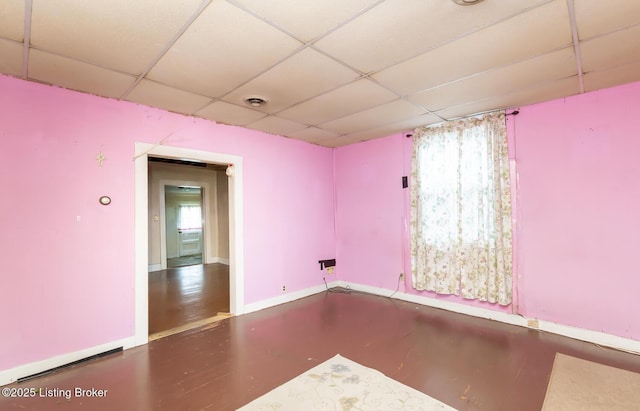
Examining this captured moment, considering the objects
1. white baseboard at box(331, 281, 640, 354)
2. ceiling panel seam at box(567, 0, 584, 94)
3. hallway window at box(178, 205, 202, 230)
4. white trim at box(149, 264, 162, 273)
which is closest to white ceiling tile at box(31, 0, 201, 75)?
ceiling panel seam at box(567, 0, 584, 94)

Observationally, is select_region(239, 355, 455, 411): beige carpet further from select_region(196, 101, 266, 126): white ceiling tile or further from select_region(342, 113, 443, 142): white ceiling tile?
select_region(342, 113, 443, 142): white ceiling tile

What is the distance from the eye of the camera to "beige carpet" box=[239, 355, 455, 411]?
1908mm

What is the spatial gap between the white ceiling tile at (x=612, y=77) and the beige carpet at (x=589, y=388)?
2.46 m

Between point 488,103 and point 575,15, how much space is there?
146cm

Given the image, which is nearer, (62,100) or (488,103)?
(62,100)

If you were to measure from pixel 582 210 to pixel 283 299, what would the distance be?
3727 mm

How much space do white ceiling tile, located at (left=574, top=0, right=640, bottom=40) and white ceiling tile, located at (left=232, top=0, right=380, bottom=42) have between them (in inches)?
48.2

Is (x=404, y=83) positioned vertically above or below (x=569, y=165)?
above

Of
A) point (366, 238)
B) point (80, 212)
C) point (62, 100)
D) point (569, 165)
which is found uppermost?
point (62, 100)

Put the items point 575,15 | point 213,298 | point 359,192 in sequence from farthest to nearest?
point 359,192, point 213,298, point 575,15

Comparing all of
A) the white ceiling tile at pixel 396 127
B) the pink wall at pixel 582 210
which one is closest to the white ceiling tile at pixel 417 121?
the white ceiling tile at pixel 396 127

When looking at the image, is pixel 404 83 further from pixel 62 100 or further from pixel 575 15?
pixel 62 100

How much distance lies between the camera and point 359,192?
479 centimetres

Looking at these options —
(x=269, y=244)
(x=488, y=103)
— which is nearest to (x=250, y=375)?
(x=269, y=244)
